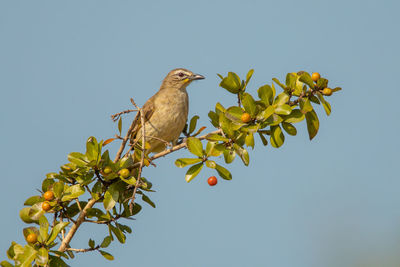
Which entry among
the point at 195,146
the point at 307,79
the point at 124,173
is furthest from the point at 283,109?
the point at 124,173

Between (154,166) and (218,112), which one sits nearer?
(154,166)

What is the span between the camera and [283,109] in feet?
12.6

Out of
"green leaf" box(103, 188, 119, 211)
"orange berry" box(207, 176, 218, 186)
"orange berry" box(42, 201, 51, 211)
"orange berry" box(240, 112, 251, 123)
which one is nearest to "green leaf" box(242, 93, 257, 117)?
"orange berry" box(240, 112, 251, 123)

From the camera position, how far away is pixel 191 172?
391cm

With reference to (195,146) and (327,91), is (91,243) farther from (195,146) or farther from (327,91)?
(327,91)

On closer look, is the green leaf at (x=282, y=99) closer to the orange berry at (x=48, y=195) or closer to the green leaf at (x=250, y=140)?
the green leaf at (x=250, y=140)

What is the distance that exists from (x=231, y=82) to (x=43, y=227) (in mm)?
1798

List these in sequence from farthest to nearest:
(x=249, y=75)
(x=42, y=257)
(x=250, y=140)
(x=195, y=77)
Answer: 1. (x=195, y=77)
2. (x=249, y=75)
3. (x=250, y=140)
4. (x=42, y=257)

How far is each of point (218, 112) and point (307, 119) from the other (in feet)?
2.45

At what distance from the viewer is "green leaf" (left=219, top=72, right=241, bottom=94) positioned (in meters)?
4.09

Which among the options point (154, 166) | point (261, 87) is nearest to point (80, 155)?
point (154, 166)

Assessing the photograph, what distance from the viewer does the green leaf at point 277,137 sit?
3891 millimetres

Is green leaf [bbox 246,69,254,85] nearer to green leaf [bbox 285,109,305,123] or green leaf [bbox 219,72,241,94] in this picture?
green leaf [bbox 219,72,241,94]

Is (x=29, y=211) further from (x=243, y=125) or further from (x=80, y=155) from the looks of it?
(x=243, y=125)
